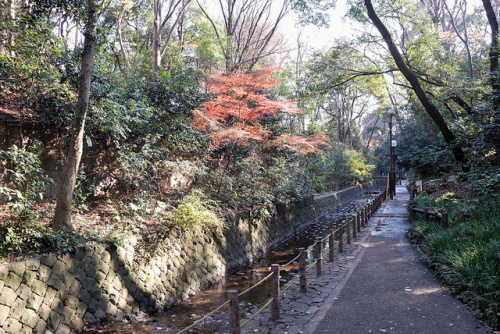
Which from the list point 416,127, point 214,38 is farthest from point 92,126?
point 416,127

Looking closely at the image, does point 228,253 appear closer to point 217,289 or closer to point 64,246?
point 217,289

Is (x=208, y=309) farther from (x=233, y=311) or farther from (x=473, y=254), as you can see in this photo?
(x=473, y=254)

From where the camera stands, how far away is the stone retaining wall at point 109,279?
5.57 meters

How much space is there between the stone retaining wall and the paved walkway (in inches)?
109

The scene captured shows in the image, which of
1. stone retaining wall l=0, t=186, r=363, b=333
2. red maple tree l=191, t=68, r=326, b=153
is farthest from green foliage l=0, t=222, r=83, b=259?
red maple tree l=191, t=68, r=326, b=153

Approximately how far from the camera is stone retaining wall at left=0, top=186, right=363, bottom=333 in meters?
5.57

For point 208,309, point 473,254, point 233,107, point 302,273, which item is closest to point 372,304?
point 302,273

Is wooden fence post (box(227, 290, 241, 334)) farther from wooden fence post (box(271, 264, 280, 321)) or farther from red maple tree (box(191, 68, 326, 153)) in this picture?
red maple tree (box(191, 68, 326, 153))

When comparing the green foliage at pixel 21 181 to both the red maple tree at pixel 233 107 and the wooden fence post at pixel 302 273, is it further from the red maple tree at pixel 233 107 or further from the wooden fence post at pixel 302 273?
the red maple tree at pixel 233 107

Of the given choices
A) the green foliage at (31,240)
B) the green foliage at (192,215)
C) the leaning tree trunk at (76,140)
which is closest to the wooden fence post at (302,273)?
the green foliage at (192,215)

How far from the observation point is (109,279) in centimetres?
714

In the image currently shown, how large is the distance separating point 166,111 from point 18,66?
4.72 meters

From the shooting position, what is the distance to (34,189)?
7328 millimetres

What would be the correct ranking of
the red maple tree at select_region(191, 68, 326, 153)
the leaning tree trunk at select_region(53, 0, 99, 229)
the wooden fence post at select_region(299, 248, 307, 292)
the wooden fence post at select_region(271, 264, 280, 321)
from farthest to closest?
the red maple tree at select_region(191, 68, 326, 153), the wooden fence post at select_region(299, 248, 307, 292), the leaning tree trunk at select_region(53, 0, 99, 229), the wooden fence post at select_region(271, 264, 280, 321)
